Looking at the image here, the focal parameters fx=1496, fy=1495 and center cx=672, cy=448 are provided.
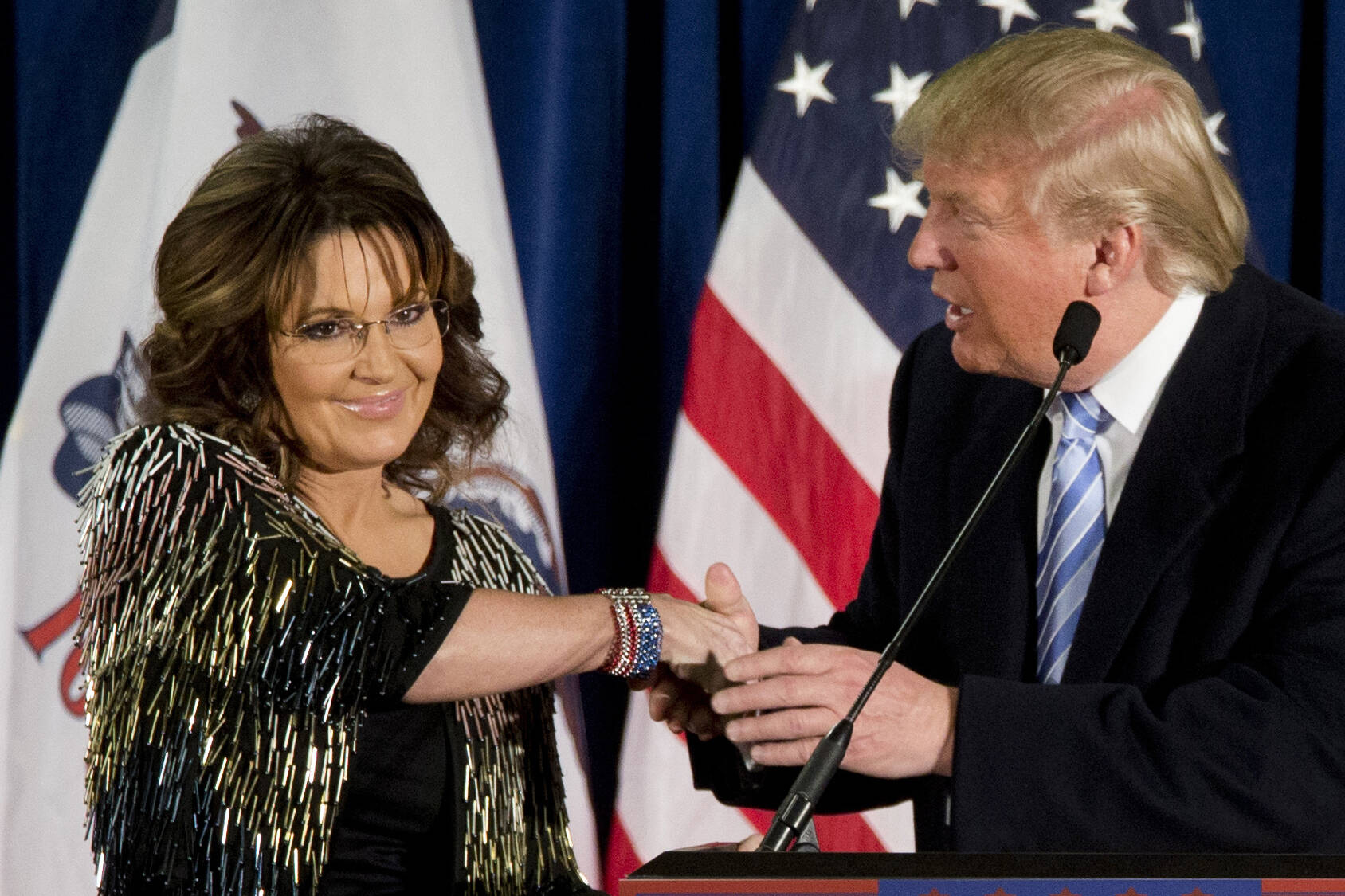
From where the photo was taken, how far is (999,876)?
87cm

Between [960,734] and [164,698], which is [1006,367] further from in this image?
[164,698]

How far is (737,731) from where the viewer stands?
1.51 metres

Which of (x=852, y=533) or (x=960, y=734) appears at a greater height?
(x=852, y=533)

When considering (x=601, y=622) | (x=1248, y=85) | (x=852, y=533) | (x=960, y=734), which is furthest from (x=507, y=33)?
(x=960, y=734)

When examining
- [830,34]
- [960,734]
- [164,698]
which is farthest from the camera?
[830,34]

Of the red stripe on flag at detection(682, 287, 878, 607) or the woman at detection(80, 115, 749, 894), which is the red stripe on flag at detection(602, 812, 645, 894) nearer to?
the red stripe on flag at detection(682, 287, 878, 607)

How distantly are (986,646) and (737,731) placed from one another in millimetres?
359

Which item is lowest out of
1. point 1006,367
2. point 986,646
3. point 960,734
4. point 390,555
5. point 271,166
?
point 960,734

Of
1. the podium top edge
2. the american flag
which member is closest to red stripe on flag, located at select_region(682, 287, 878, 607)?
the american flag

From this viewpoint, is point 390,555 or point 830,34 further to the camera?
point 830,34

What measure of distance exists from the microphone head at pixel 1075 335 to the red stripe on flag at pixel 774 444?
3.40ft

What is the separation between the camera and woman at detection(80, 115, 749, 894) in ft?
4.93

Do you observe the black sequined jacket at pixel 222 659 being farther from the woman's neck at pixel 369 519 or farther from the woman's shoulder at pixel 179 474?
the woman's neck at pixel 369 519

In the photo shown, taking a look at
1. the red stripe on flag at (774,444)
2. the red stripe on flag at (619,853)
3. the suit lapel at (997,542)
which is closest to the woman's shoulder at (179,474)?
the suit lapel at (997,542)
